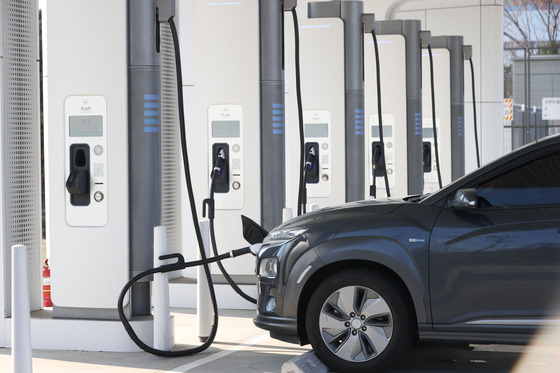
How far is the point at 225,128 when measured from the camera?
10500mm

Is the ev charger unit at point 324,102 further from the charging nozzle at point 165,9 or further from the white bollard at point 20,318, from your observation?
the white bollard at point 20,318

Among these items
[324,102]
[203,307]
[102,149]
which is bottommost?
A: [203,307]

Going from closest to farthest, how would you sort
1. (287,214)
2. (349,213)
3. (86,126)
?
1. (349,213)
2. (86,126)
3. (287,214)

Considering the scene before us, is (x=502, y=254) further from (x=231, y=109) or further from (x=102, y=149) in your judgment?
(x=231, y=109)

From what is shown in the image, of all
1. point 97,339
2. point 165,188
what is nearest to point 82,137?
point 97,339

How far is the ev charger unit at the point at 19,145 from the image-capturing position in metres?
8.17

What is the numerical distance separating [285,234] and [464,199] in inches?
49.9

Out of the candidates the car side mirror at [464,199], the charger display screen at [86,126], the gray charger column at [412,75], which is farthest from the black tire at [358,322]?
the gray charger column at [412,75]

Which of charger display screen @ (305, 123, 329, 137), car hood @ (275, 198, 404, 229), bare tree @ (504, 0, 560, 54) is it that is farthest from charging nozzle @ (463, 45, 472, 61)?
bare tree @ (504, 0, 560, 54)

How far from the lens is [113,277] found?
808 cm

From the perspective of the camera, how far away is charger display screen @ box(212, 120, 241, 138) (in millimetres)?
10484

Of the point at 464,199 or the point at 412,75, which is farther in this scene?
the point at 412,75

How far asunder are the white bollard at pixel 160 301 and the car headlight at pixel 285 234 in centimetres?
95

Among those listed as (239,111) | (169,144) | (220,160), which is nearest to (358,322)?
(220,160)
